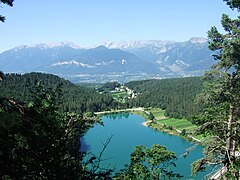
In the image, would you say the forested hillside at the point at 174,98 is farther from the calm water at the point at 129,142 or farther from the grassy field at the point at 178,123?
the calm water at the point at 129,142

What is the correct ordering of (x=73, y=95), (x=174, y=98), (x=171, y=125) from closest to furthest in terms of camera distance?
(x=171, y=125)
(x=73, y=95)
(x=174, y=98)

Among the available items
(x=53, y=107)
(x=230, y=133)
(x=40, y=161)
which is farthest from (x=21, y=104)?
(x=230, y=133)

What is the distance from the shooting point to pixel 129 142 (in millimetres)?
50469

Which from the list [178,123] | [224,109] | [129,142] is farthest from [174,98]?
[224,109]

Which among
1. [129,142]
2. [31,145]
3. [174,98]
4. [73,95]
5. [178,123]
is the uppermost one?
[31,145]

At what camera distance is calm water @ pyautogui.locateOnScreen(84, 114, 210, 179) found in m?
37.1

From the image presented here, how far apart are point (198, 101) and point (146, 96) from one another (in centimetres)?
9790

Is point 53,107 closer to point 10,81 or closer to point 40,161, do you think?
point 40,161

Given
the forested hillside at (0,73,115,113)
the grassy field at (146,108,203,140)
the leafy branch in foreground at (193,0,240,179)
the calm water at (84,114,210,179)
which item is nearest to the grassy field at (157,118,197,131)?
the grassy field at (146,108,203,140)

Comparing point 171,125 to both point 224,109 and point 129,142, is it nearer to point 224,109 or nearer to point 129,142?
point 129,142

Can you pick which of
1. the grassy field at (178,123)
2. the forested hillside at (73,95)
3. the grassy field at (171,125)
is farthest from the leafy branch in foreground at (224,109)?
the forested hillside at (73,95)

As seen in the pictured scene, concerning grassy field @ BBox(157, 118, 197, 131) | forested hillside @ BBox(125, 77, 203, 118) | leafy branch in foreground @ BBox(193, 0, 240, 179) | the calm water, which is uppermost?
leafy branch in foreground @ BBox(193, 0, 240, 179)

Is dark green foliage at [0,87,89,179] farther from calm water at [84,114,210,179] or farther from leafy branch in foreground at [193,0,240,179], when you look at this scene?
calm water at [84,114,210,179]

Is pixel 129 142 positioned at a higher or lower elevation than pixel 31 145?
lower
